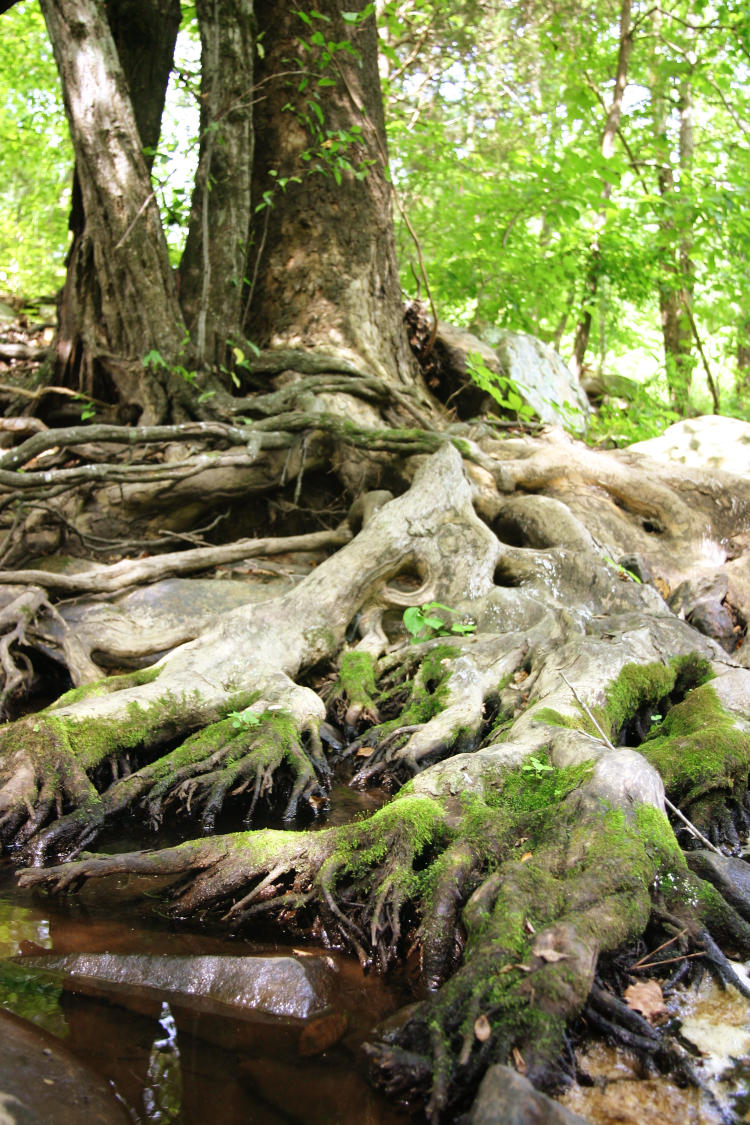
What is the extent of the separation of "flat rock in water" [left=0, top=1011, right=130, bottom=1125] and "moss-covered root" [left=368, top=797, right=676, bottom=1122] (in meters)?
0.73

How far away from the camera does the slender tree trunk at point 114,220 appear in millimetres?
5938

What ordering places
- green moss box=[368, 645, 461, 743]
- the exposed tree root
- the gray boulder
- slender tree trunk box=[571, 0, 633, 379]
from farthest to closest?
slender tree trunk box=[571, 0, 633, 379]
the gray boulder
green moss box=[368, 645, 461, 743]
the exposed tree root

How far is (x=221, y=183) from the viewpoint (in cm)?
711

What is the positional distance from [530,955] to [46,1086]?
4.30 feet

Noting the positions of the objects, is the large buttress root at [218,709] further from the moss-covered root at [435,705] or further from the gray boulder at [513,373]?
the gray boulder at [513,373]

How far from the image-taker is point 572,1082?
6.81 feet

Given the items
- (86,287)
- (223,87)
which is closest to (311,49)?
(223,87)

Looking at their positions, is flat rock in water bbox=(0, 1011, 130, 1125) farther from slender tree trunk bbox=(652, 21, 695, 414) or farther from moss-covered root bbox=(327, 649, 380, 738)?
slender tree trunk bbox=(652, 21, 695, 414)

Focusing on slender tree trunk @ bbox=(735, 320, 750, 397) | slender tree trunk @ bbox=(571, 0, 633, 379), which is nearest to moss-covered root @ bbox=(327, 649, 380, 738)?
slender tree trunk @ bbox=(571, 0, 633, 379)

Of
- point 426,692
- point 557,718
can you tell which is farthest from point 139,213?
point 557,718

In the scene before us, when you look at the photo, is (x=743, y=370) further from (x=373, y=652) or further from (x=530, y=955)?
(x=530, y=955)

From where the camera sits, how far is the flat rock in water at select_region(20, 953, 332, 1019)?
7.99 ft

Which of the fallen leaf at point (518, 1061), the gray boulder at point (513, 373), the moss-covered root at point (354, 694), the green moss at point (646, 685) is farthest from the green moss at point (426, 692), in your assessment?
the gray boulder at point (513, 373)

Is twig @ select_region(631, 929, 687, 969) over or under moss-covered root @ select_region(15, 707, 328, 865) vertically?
over
